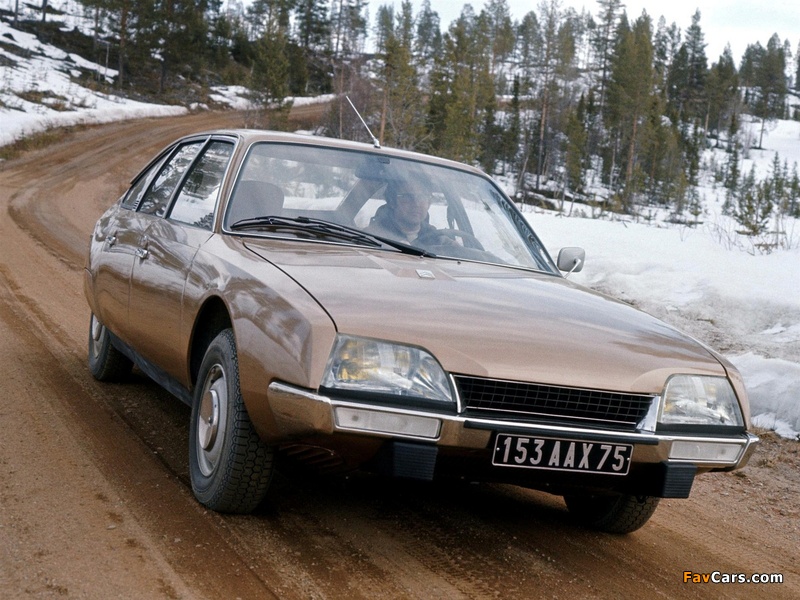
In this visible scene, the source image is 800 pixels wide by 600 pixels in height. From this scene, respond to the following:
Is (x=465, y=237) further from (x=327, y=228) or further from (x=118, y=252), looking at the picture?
(x=118, y=252)

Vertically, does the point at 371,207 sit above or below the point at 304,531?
above

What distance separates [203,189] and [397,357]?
1.93 m

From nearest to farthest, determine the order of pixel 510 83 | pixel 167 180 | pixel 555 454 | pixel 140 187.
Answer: pixel 555 454 < pixel 167 180 < pixel 140 187 < pixel 510 83

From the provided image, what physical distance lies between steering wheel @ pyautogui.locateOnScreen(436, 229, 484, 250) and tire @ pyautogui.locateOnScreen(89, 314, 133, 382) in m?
2.07

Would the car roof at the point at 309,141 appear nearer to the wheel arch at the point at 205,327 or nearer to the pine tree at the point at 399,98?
the wheel arch at the point at 205,327

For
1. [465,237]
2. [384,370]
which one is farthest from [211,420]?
[465,237]

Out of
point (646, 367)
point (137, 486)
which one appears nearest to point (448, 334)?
point (646, 367)

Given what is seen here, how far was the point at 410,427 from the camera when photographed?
2.61m

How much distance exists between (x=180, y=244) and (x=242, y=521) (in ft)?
4.53

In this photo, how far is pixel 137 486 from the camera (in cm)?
345

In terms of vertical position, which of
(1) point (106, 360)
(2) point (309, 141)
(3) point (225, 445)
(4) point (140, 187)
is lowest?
(1) point (106, 360)

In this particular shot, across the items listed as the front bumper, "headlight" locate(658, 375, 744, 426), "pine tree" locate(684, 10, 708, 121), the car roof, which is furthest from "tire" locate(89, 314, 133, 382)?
"pine tree" locate(684, 10, 708, 121)

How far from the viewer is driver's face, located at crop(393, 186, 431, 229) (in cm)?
397

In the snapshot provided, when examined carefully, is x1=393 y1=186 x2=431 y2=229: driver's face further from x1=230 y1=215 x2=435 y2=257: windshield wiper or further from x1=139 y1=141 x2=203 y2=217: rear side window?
x1=139 y1=141 x2=203 y2=217: rear side window
